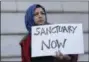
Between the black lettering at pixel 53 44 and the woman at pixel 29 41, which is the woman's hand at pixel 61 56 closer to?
the woman at pixel 29 41

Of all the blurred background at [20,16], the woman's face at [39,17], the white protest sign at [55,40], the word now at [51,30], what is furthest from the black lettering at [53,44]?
the blurred background at [20,16]

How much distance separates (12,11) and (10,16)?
3.0 inches

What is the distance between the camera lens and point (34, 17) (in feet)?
14.2

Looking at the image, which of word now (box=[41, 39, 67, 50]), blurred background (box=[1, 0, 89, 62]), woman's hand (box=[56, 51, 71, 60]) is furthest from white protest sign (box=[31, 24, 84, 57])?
blurred background (box=[1, 0, 89, 62])

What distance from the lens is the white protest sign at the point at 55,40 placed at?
13.9 feet

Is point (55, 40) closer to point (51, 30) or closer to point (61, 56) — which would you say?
point (51, 30)

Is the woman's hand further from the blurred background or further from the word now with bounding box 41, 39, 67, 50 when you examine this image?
the blurred background

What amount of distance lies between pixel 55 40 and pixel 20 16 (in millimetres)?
1941

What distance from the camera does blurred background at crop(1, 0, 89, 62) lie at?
609 centimetres

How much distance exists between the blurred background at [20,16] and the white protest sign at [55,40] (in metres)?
1.82

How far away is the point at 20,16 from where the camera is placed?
241 inches

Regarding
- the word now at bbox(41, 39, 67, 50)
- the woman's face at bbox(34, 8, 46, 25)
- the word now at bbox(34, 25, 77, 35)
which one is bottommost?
the word now at bbox(41, 39, 67, 50)

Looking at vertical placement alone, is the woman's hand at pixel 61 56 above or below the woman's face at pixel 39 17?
below

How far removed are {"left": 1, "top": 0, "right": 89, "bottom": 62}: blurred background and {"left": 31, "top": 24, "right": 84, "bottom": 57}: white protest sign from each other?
182 centimetres
